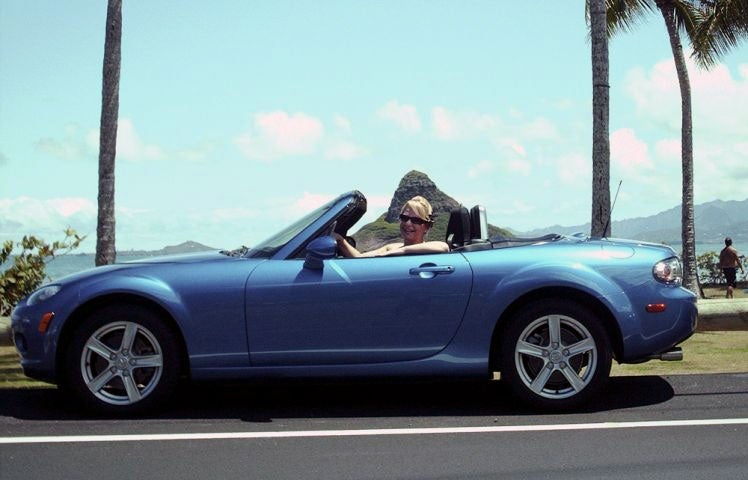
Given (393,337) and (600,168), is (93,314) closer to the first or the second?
(393,337)

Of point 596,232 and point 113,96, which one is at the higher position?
point 113,96

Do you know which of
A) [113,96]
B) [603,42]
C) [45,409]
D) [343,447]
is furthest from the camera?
[603,42]

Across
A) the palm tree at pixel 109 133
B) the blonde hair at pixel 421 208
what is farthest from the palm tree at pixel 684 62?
the blonde hair at pixel 421 208

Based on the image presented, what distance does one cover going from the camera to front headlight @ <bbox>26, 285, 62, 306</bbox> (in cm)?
659

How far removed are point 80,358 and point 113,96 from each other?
7225mm

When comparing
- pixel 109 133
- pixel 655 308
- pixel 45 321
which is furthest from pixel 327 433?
pixel 109 133

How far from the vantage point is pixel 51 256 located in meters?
14.4

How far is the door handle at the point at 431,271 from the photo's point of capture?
6.48m

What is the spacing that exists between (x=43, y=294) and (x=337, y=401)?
2126 millimetres

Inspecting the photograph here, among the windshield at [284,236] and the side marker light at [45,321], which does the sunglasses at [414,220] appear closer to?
the windshield at [284,236]

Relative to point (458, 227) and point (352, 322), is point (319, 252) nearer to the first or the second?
point (352, 322)

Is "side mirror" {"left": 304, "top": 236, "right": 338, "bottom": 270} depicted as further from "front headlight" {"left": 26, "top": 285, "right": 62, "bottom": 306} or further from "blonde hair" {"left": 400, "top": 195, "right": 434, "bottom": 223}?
"front headlight" {"left": 26, "top": 285, "right": 62, "bottom": 306}

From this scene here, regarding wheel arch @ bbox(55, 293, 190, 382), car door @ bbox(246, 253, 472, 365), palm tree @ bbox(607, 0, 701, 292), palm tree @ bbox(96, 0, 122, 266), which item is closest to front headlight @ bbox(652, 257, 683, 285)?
car door @ bbox(246, 253, 472, 365)

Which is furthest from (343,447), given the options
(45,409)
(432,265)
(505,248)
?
(45,409)
